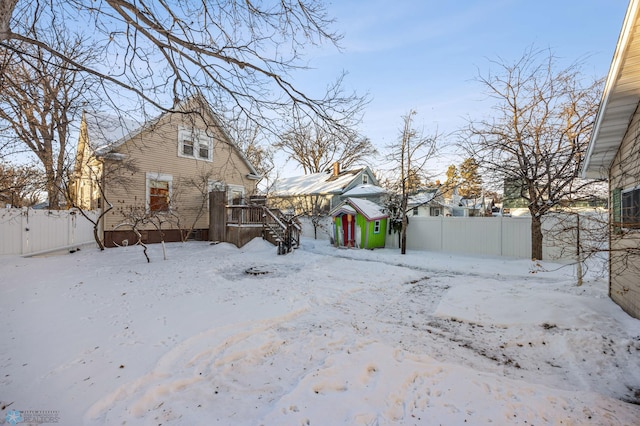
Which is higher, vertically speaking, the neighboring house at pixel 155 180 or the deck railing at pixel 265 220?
the neighboring house at pixel 155 180

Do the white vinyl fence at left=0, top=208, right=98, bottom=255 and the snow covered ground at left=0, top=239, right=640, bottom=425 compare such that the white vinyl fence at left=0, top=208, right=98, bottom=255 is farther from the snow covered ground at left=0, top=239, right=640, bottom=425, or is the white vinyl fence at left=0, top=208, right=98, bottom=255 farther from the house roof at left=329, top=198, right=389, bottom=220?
the house roof at left=329, top=198, right=389, bottom=220

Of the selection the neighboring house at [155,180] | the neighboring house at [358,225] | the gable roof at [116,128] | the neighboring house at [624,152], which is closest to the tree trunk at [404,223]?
the neighboring house at [358,225]

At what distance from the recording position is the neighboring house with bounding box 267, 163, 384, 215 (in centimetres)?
2077

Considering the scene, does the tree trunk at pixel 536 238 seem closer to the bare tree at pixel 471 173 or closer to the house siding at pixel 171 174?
the bare tree at pixel 471 173

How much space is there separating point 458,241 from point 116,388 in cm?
1196

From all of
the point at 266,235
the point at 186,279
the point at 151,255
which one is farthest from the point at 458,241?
the point at 151,255

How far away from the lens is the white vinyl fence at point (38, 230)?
833 cm

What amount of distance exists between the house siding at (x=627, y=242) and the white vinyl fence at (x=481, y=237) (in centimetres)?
414

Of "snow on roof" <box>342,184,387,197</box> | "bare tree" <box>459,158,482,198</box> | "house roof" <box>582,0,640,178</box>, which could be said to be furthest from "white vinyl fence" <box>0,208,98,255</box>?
"snow on roof" <box>342,184,387,197</box>

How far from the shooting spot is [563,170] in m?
8.47

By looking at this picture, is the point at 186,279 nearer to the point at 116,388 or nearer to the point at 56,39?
the point at 116,388

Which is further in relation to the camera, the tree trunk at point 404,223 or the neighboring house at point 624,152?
the tree trunk at point 404,223

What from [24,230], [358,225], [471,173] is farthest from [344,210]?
[24,230]

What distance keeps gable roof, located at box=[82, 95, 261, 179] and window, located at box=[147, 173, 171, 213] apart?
6.41 feet
